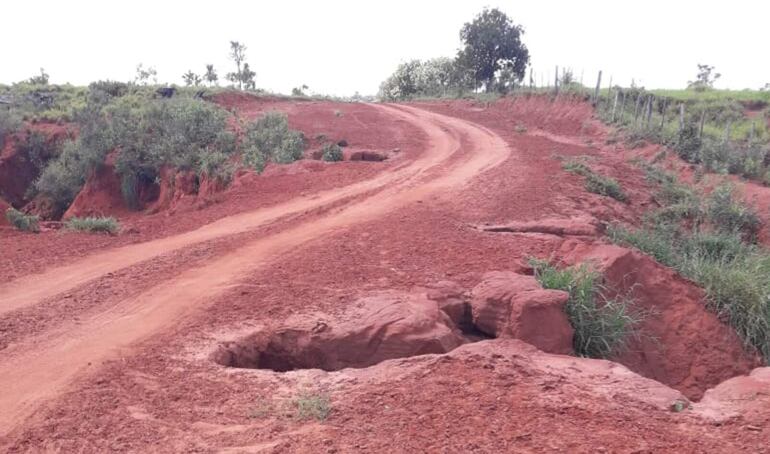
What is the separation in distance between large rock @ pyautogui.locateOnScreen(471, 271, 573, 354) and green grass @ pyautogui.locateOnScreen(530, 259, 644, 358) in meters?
0.28

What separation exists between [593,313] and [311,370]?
2.87 metres

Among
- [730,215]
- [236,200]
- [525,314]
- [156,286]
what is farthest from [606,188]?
[156,286]

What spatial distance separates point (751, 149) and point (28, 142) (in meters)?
20.1

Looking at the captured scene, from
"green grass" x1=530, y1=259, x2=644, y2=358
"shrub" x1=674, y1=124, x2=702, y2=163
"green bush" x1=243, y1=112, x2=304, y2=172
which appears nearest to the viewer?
"green grass" x1=530, y1=259, x2=644, y2=358

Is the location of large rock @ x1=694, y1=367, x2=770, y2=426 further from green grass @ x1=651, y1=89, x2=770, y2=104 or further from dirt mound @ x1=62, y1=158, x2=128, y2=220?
green grass @ x1=651, y1=89, x2=770, y2=104

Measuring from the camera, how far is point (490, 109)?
30.4 meters

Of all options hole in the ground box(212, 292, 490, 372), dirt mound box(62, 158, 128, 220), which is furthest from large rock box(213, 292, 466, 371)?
dirt mound box(62, 158, 128, 220)

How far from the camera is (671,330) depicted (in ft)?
23.3

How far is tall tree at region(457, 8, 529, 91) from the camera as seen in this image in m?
38.9

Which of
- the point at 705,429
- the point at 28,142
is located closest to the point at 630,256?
the point at 705,429

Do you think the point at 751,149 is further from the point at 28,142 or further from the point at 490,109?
the point at 28,142

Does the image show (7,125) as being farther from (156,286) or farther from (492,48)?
(492,48)

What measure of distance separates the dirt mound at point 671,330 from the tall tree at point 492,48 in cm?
3306

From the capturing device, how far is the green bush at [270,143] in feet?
47.2
